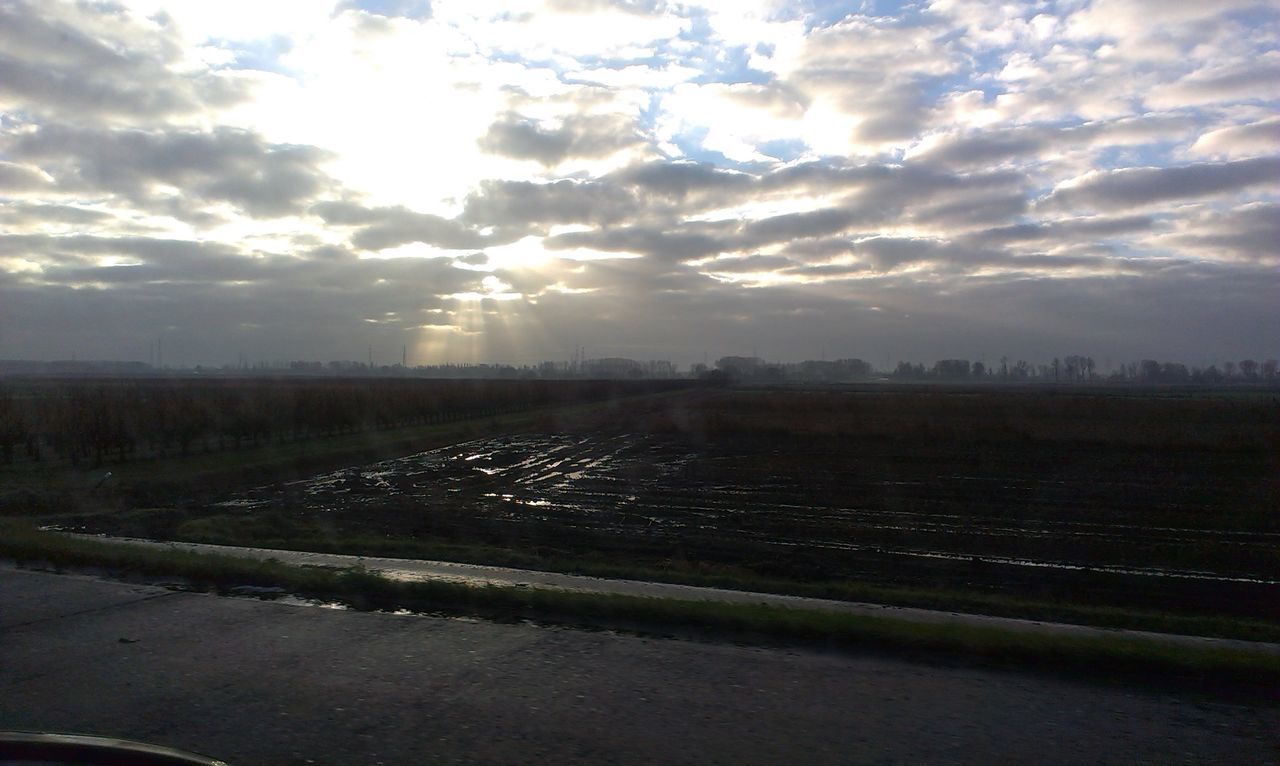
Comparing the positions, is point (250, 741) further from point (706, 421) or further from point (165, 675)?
point (706, 421)

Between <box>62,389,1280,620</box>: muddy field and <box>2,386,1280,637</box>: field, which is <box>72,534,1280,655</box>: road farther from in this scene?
<box>62,389,1280,620</box>: muddy field

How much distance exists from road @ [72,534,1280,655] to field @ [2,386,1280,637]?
2.50 feet

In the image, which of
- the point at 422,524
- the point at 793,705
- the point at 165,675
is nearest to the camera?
the point at 793,705

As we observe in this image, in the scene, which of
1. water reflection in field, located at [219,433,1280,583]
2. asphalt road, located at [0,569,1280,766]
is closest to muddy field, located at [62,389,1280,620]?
water reflection in field, located at [219,433,1280,583]

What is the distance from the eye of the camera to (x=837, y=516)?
20641 millimetres

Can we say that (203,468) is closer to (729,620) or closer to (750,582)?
(750,582)

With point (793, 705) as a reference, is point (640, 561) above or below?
below

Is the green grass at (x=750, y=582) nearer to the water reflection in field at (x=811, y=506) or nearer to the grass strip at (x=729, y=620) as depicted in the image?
the grass strip at (x=729, y=620)

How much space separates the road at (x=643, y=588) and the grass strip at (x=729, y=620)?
0.82 m

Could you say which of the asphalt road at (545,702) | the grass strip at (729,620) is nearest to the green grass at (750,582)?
the grass strip at (729,620)

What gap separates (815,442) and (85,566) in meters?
32.8

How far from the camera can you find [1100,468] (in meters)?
31.4

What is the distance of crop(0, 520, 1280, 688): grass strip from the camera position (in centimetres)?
744

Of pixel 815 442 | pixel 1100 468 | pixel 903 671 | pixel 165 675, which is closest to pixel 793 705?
pixel 903 671
